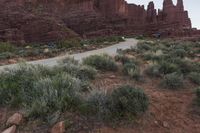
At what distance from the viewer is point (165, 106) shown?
6.56 metres

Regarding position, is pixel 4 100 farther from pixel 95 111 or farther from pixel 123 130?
pixel 123 130

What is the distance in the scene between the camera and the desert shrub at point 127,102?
18.9 ft

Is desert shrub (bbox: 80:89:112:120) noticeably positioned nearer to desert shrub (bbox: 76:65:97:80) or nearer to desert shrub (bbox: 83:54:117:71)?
desert shrub (bbox: 76:65:97:80)

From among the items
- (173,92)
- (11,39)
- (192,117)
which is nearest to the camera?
(192,117)

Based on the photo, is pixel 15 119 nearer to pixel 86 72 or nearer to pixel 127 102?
pixel 127 102

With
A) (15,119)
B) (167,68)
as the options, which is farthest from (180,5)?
(15,119)

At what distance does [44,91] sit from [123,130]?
1.85 m

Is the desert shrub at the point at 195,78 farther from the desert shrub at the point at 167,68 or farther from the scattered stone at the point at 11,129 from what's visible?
the scattered stone at the point at 11,129

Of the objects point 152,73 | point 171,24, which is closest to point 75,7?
point 171,24

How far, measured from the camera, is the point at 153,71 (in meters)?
9.24

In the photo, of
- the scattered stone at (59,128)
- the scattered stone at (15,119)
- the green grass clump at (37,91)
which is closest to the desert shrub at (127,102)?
the green grass clump at (37,91)

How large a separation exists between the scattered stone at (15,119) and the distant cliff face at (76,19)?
126ft

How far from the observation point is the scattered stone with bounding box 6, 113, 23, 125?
18.1 feet

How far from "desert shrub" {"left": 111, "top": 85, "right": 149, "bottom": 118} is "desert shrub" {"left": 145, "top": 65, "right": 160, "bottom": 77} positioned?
10.3 ft
